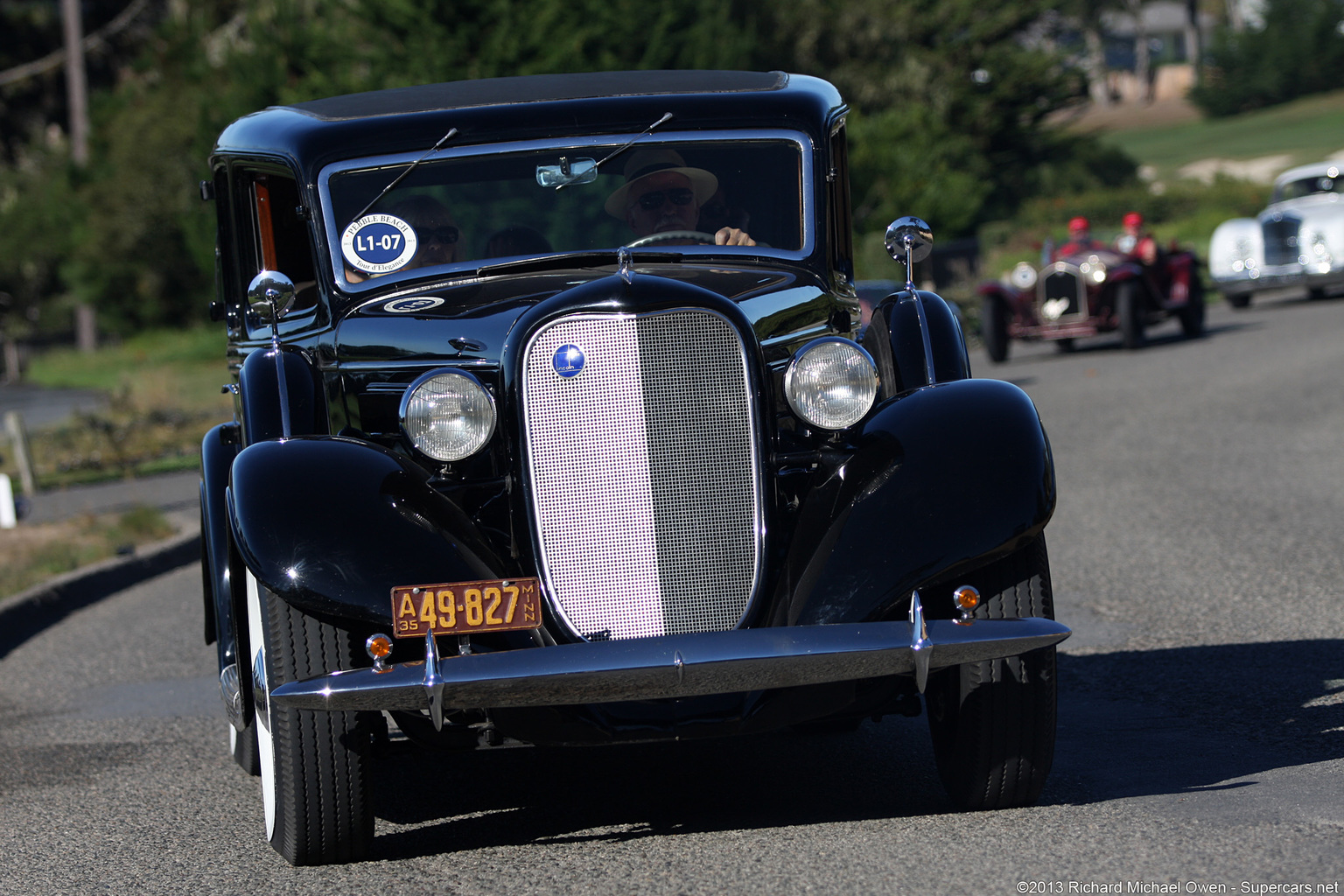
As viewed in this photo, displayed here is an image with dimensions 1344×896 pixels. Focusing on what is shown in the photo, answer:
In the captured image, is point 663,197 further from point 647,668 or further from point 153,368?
point 153,368

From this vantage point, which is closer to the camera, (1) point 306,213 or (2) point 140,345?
(1) point 306,213

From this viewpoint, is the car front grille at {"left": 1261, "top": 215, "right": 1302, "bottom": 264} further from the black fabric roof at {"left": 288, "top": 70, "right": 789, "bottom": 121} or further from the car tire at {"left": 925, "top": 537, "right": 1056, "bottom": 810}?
the car tire at {"left": 925, "top": 537, "right": 1056, "bottom": 810}

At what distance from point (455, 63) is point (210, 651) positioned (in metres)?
24.7

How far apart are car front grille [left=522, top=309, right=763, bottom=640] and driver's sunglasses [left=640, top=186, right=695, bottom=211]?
1.17 metres

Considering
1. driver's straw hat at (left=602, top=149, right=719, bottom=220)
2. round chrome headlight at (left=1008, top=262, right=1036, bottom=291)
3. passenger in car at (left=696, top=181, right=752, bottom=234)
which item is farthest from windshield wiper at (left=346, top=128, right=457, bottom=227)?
round chrome headlight at (left=1008, top=262, right=1036, bottom=291)

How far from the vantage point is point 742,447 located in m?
4.23

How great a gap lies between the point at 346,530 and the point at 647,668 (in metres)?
0.87

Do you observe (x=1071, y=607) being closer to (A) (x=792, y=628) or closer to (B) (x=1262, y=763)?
(B) (x=1262, y=763)

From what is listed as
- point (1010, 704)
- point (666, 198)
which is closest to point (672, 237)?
point (666, 198)

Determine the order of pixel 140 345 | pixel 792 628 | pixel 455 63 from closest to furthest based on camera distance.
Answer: pixel 792 628 → pixel 455 63 → pixel 140 345

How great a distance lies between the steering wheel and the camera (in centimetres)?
523

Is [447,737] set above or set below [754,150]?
below

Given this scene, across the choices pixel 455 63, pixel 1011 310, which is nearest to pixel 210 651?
pixel 1011 310

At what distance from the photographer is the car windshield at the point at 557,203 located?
17.0 feet
